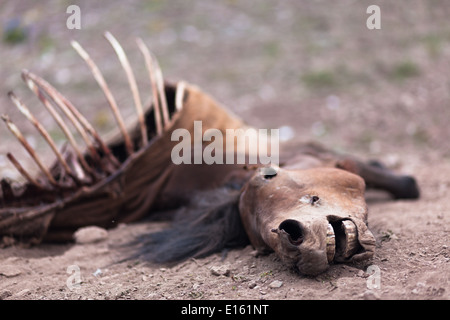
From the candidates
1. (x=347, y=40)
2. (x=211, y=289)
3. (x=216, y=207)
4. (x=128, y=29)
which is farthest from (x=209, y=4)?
(x=211, y=289)

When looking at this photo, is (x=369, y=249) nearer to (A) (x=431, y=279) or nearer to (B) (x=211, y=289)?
(A) (x=431, y=279)

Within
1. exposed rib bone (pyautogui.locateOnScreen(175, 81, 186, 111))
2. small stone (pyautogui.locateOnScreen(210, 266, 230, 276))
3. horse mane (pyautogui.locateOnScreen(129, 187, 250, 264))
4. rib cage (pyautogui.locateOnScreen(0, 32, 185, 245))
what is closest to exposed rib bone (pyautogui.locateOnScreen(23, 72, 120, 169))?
rib cage (pyautogui.locateOnScreen(0, 32, 185, 245))

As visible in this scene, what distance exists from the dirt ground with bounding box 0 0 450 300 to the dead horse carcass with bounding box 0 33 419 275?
123mm

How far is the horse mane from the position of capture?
254cm

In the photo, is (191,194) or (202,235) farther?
(191,194)

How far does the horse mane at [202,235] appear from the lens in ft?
8.33

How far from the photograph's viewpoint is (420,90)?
5719 mm

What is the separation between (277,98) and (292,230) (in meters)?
4.06

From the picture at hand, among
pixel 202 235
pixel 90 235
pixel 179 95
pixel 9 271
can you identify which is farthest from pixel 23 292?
pixel 179 95

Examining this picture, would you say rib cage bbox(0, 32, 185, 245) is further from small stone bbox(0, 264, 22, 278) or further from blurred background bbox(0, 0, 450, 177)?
blurred background bbox(0, 0, 450, 177)

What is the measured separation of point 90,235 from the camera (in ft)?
9.74

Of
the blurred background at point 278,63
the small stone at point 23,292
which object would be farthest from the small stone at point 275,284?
the blurred background at point 278,63

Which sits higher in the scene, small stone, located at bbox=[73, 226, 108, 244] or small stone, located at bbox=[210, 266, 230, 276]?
small stone, located at bbox=[210, 266, 230, 276]

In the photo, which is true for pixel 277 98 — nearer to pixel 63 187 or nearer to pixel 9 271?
pixel 63 187
